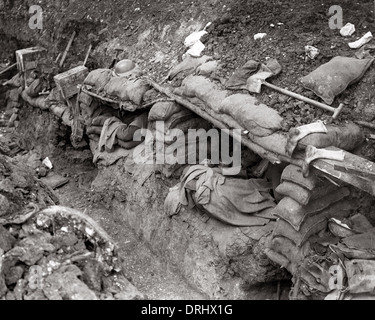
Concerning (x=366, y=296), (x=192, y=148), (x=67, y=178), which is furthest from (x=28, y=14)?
(x=366, y=296)

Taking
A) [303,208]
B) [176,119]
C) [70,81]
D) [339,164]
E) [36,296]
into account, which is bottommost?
[70,81]

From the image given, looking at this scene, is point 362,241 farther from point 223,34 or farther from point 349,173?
point 223,34

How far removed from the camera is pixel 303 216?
5547mm

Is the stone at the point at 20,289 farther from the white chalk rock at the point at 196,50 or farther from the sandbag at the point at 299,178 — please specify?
the white chalk rock at the point at 196,50

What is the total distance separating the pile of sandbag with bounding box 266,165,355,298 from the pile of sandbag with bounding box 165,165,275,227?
64 cm

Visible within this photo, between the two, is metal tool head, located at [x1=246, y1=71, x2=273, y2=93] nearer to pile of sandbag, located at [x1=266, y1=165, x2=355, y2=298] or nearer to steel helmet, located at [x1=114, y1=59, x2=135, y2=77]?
pile of sandbag, located at [x1=266, y1=165, x2=355, y2=298]

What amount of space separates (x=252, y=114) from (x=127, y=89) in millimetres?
2626

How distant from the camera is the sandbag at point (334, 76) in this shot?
6.03 metres

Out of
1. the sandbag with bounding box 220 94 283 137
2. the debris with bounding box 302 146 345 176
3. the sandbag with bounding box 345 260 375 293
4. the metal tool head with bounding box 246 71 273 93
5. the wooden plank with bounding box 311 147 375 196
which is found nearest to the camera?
the sandbag with bounding box 345 260 375 293

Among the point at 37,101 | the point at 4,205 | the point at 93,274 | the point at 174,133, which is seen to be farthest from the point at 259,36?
the point at 37,101

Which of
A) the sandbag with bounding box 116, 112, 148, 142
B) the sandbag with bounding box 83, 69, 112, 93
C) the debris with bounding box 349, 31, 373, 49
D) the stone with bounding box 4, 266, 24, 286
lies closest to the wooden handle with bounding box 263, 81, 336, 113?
the debris with bounding box 349, 31, 373, 49

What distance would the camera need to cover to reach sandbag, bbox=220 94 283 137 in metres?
5.86

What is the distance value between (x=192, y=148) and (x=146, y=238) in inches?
56.4

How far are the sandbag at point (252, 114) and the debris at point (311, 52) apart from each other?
3.48ft
